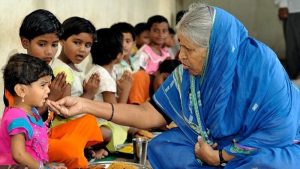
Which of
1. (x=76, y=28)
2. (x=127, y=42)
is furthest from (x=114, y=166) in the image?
(x=127, y=42)

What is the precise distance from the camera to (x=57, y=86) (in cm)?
298

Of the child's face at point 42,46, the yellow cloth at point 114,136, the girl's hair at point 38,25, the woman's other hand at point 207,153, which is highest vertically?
the girl's hair at point 38,25

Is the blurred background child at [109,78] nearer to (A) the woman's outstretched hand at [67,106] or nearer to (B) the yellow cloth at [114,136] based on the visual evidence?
(B) the yellow cloth at [114,136]

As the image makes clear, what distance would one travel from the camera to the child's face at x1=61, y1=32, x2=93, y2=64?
3711 millimetres

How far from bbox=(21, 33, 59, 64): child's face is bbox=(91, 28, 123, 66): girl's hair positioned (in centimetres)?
101

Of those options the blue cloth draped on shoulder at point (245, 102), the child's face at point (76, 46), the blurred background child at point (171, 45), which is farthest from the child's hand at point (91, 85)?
the blurred background child at point (171, 45)

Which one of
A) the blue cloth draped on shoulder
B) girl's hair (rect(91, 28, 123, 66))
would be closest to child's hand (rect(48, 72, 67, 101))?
the blue cloth draped on shoulder

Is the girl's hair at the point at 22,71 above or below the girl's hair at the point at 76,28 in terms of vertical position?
below

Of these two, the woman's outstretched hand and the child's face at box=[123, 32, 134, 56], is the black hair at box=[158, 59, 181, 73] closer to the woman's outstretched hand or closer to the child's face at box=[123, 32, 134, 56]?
the child's face at box=[123, 32, 134, 56]

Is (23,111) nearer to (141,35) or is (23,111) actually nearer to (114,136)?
(114,136)

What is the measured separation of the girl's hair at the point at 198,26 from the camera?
7.81 ft

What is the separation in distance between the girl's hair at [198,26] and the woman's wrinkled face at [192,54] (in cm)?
2

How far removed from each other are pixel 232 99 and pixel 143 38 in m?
3.70

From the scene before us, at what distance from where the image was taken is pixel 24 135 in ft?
8.68
